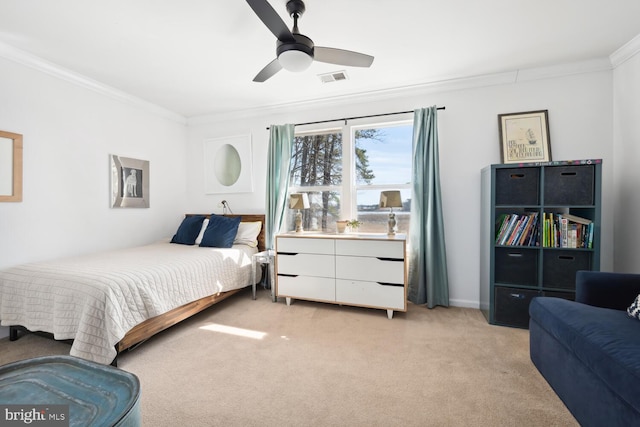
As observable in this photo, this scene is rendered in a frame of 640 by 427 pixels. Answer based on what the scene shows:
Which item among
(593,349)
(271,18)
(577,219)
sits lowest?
(593,349)

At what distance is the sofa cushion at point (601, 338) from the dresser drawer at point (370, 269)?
114 cm

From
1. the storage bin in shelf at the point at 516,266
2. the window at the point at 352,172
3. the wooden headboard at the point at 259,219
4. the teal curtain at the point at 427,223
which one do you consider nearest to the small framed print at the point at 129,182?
the wooden headboard at the point at 259,219

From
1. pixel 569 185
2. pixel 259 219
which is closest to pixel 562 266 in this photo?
pixel 569 185

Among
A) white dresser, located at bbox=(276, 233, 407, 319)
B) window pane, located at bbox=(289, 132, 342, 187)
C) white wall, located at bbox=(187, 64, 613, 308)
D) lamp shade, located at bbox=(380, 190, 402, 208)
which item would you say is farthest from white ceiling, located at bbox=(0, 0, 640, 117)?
white dresser, located at bbox=(276, 233, 407, 319)

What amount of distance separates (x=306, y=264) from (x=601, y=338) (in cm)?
229

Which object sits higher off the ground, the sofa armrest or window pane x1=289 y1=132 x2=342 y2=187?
window pane x1=289 y1=132 x2=342 y2=187

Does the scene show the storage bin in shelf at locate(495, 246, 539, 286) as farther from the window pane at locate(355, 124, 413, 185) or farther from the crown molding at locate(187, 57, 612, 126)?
the crown molding at locate(187, 57, 612, 126)

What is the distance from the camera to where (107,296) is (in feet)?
6.02

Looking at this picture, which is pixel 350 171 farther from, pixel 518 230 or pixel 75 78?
pixel 75 78

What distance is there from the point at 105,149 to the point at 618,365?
4373 millimetres

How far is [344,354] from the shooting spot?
82.9 inches

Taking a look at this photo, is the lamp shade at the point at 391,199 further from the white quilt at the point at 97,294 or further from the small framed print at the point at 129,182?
the small framed print at the point at 129,182

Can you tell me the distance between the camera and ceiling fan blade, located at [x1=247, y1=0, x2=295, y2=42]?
4.76ft

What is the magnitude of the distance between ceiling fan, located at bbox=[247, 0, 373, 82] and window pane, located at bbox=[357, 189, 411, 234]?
5.50 feet
